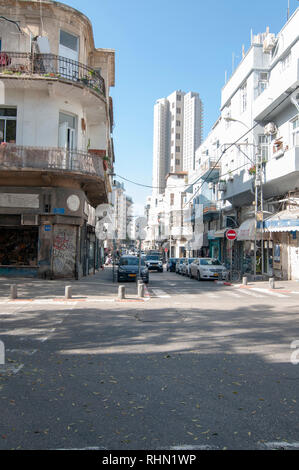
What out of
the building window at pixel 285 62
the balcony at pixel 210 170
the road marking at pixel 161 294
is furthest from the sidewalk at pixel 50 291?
the balcony at pixel 210 170

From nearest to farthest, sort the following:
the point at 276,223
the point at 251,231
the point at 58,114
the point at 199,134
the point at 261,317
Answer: the point at 261,317, the point at 58,114, the point at 276,223, the point at 251,231, the point at 199,134

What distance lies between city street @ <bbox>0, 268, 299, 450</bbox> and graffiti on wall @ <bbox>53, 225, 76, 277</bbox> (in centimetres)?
903

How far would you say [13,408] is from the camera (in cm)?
429

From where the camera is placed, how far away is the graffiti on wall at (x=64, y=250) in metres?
20.2

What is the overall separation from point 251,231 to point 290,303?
42.0 ft

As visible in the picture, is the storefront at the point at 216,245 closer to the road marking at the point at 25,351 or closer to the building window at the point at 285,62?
the building window at the point at 285,62

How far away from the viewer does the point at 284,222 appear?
21547mm

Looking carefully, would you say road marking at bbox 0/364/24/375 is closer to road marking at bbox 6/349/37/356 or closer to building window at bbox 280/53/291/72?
road marking at bbox 6/349/37/356

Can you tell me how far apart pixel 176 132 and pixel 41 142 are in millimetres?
111754

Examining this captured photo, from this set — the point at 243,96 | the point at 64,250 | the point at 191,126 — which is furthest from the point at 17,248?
the point at 191,126

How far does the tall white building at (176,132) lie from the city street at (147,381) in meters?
104

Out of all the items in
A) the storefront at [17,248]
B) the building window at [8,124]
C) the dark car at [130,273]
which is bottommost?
the dark car at [130,273]
